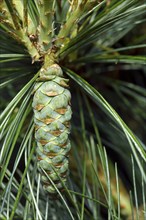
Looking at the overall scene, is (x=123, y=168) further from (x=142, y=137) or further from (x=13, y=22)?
(x=13, y=22)

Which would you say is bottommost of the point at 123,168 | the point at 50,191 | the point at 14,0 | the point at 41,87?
the point at 123,168

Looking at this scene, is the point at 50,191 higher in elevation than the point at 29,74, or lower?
lower

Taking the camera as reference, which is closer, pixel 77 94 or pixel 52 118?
pixel 52 118

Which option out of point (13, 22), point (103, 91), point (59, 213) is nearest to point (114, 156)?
point (103, 91)
